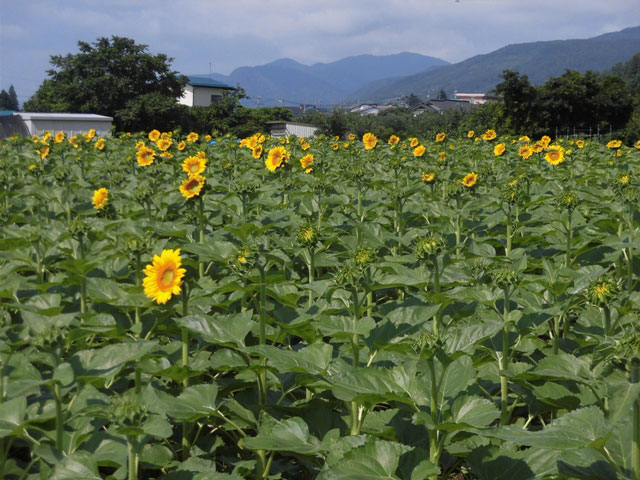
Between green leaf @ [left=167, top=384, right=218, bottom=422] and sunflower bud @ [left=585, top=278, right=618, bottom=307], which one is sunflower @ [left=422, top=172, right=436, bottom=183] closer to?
sunflower bud @ [left=585, top=278, right=618, bottom=307]

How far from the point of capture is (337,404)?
2.76 meters

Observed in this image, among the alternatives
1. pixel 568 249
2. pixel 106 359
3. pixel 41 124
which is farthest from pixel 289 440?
pixel 41 124

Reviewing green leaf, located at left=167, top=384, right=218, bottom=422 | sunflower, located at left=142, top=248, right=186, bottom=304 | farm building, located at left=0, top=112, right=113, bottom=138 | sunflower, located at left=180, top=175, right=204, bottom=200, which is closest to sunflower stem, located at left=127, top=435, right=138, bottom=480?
green leaf, located at left=167, top=384, right=218, bottom=422

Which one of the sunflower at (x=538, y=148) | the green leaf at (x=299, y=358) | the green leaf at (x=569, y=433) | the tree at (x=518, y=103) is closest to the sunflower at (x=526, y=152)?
the sunflower at (x=538, y=148)

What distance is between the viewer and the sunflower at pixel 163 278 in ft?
8.26

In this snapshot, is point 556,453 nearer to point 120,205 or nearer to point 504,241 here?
point 504,241

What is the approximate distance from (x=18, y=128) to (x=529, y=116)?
27039mm

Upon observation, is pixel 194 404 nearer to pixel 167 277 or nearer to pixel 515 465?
pixel 167 277

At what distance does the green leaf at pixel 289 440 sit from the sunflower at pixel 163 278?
708 millimetres

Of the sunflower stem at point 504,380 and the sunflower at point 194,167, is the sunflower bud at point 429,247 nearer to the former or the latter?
the sunflower stem at point 504,380

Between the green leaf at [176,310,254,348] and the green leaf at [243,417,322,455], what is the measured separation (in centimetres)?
36

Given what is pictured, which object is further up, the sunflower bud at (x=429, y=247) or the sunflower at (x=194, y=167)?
the sunflower at (x=194, y=167)

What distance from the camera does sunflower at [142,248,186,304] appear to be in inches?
99.1

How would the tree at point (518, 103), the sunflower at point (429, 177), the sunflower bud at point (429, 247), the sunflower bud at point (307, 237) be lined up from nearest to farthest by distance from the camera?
1. the sunflower bud at point (429, 247)
2. the sunflower bud at point (307, 237)
3. the sunflower at point (429, 177)
4. the tree at point (518, 103)
